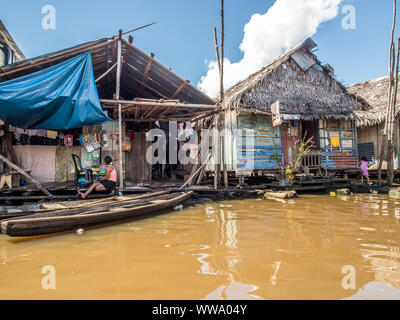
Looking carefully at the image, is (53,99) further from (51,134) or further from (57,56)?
(51,134)

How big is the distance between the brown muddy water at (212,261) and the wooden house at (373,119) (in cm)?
1030

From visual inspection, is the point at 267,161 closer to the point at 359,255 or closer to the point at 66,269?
the point at 359,255

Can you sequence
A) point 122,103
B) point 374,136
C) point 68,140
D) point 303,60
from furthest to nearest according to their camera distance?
point 374,136 < point 303,60 < point 68,140 < point 122,103

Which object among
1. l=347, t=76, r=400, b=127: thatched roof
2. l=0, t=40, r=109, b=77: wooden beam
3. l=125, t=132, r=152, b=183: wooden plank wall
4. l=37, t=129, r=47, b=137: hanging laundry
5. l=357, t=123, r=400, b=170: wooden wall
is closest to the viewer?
l=0, t=40, r=109, b=77: wooden beam

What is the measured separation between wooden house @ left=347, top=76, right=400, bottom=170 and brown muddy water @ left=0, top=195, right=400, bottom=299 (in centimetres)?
1030

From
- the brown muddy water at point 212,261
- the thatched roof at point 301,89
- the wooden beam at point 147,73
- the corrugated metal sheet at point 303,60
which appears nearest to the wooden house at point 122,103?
the wooden beam at point 147,73

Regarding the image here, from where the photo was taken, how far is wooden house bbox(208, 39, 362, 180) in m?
10.9

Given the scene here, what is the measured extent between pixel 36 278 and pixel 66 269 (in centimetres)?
30

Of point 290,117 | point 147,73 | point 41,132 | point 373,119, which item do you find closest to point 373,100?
point 373,119

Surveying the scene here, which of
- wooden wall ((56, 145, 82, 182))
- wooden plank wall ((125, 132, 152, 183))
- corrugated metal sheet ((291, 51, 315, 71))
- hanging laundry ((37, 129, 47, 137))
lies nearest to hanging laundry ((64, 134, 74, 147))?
wooden wall ((56, 145, 82, 182))

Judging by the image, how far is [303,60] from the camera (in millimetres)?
12898

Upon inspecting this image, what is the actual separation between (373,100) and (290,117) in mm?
7803

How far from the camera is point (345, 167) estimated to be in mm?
12570

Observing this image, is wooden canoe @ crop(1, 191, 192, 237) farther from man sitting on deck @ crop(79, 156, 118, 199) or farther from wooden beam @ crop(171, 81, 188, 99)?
wooden beam @ crop(171, 81, 188, 99)
